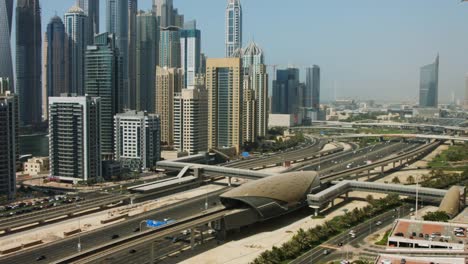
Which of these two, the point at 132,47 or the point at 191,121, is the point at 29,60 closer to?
the point at 132,47

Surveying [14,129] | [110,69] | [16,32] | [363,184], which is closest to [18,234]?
[14,129]

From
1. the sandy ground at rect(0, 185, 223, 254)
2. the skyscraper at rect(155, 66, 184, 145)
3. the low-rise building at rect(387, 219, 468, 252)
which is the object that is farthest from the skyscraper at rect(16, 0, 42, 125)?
the low-rise building at rect(387, 219, 468, 252)

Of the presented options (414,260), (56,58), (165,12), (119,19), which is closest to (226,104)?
(414,260)

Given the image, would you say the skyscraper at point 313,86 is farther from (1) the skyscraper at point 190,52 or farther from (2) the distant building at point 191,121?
(2) the distant building at point 191,121

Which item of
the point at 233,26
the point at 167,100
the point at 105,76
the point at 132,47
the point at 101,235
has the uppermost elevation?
the point at 233,26

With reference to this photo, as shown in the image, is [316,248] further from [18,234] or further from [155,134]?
[155,134]
